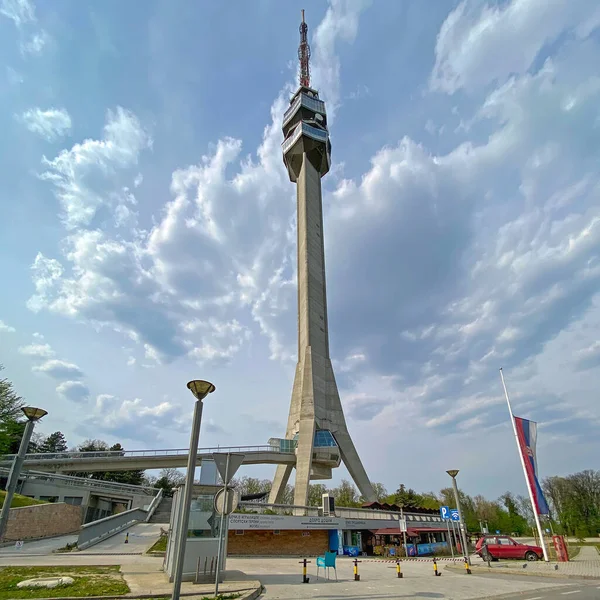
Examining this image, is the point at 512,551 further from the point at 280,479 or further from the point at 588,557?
the point at 280,479

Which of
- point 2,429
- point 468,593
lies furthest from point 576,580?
point 2,429

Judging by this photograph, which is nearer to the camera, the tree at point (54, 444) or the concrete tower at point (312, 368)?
the concrete tower at point (312, 368)

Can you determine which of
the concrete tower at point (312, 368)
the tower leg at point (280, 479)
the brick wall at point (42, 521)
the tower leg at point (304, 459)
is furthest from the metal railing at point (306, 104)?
the brick wall at point (42, 521)

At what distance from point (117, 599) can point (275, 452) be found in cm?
3733

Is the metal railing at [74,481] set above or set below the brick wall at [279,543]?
above

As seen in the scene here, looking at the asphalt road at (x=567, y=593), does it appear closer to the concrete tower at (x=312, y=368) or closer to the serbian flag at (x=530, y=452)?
the serbian flag at (x=530, y=452)

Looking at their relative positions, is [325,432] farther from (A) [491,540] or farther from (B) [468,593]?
(B) [468,593]

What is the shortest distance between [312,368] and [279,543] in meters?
22.3

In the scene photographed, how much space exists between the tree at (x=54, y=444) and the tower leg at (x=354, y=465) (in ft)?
195

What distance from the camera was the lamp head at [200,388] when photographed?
812 cm

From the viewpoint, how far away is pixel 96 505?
4462 cm

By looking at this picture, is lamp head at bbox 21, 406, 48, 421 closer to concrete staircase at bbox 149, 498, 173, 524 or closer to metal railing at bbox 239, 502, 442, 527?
metal railing at bbox 239, 502, 442, 527

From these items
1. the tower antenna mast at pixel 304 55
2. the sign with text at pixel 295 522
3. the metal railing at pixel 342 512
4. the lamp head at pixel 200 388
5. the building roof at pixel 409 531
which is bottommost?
the building roof at pixel 409 531

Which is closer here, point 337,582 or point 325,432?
point 337,582
